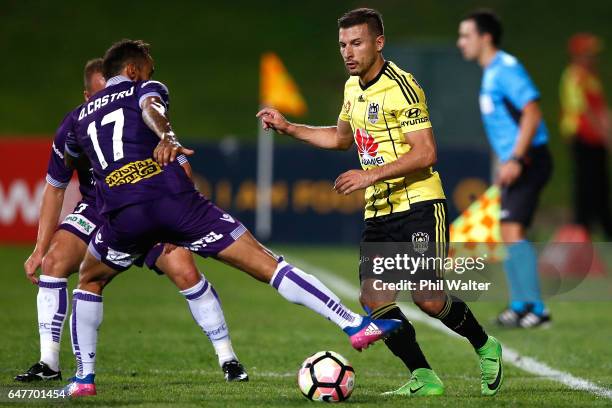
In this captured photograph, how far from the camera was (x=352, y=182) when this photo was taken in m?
6.26

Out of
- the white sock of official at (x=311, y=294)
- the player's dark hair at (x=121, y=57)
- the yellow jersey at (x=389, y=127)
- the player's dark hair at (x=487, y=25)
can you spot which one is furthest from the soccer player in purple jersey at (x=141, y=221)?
the player's dark hair at (x=487, y=25)

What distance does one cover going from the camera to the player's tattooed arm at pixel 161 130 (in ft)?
19.6

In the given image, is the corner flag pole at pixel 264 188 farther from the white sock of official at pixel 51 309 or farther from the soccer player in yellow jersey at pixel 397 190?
the soccer player in yellow jersey at pixel 397 190

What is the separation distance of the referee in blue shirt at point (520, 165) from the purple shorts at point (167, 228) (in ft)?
14.9

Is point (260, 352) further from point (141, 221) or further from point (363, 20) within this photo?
point (363, 20)

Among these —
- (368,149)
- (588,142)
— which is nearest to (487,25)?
(368,149)

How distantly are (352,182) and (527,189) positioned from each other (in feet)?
15.4

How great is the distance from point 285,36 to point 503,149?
2578 centimetres

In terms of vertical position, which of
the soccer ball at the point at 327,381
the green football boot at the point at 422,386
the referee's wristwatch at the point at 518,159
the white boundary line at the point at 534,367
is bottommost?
the white boundary line at the point at 534,367

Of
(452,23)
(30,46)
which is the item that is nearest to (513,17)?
(452,23)

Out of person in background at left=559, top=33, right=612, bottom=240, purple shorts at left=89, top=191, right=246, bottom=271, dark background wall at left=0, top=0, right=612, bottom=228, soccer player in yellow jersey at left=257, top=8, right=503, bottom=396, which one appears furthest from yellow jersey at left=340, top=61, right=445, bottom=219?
dark background wall at left=0, top=0, right=612, bottom=228

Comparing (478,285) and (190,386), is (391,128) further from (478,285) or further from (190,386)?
(478,285)

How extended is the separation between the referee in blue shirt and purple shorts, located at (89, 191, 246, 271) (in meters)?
4.53

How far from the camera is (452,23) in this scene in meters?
35.2
